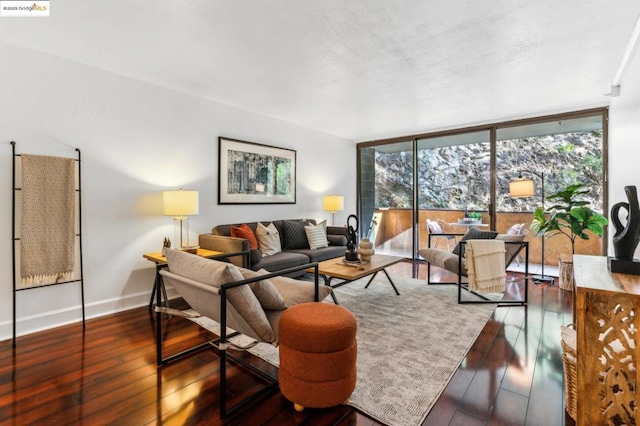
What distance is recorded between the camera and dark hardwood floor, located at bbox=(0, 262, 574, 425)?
1.64 metres

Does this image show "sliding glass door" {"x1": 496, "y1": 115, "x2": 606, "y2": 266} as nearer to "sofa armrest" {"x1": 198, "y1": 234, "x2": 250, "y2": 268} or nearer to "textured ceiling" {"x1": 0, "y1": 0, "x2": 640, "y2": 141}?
"textured ceiling" {"x1": 0, "y1": 0, "x2": 640, "y2": 141}

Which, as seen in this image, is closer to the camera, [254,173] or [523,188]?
[523,188]

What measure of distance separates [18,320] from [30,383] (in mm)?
1048

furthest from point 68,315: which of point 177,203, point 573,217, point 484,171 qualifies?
point 484,171

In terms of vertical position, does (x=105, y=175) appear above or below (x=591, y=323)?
above

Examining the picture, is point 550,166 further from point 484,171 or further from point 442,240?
point 442,240

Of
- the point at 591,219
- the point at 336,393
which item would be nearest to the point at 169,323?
the point at 336,393

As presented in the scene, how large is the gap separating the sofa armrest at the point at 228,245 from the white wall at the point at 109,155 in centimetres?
41

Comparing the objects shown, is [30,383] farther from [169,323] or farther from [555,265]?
[555,265]

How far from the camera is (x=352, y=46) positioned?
2613 millimetres

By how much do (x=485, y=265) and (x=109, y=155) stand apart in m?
4.08

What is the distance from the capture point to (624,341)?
1393 mm

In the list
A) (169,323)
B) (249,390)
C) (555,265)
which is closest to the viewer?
(249,390)

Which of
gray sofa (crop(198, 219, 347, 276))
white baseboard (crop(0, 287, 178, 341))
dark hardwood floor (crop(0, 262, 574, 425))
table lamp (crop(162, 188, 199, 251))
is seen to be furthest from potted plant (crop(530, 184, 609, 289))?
white baseboard (crop(0, 287, 178, 341))
